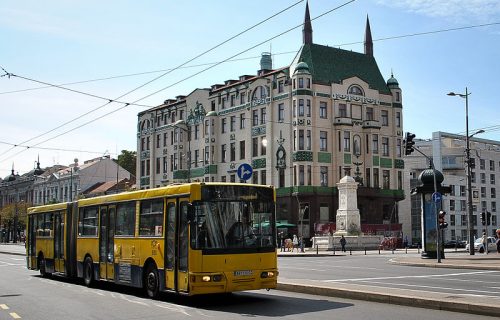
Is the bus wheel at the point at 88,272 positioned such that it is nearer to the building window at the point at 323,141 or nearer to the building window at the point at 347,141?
the building window at the point at 323,141

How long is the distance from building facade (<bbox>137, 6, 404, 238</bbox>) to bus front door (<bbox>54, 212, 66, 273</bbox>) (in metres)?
38.1

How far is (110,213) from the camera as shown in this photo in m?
18.3

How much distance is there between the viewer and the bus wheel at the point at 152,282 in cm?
1516

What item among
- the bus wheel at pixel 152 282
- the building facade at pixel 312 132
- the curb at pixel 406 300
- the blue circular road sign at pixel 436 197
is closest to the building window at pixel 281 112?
the building facade at pixel 312 132

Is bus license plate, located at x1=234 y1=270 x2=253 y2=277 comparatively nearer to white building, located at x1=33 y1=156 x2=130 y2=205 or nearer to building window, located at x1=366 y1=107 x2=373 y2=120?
building window, located at x1=366 y1=107 x2=373 y2=120

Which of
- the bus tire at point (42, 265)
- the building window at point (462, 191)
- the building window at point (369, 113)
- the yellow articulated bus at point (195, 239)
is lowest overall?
the bus tire at point (42, 265)

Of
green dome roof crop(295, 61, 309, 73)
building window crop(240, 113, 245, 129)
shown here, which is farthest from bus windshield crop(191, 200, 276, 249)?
building window crop(240, 113, 245, 129)

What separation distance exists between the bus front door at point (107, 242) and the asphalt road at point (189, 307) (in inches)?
28.4

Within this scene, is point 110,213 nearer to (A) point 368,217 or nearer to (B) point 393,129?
(A) point 368,217

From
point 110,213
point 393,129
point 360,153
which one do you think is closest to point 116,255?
point 110,213

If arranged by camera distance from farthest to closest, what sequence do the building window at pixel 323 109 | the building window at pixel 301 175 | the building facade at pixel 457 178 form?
the building facade at pixel 457 178, the building window at pixel 323 109, the building window at pixel 301 175

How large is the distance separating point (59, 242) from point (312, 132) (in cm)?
4348

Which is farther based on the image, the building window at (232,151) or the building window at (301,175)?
the building window at (232,151)

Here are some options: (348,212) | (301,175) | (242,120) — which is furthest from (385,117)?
(348,212)
